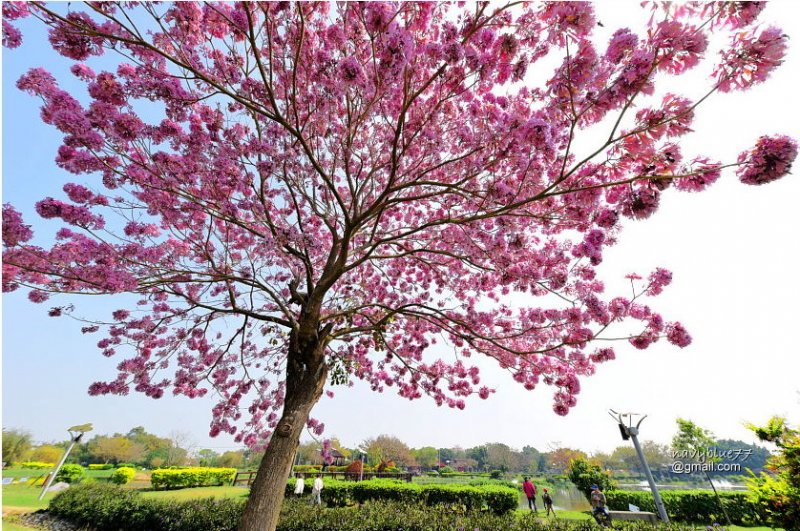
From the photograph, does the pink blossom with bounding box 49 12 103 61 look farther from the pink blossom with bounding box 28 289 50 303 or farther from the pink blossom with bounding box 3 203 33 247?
the pink blossom with bounding box 28 289 50 303

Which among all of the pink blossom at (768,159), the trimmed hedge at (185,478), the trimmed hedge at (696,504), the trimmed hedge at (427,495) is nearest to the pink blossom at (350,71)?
the pink blossom at (768,159)

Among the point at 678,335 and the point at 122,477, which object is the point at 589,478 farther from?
the point at 122,477

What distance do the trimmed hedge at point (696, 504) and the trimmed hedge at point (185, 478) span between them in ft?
77.4

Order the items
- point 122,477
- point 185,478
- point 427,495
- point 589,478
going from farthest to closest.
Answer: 1. point 122,477
2. point 185,478
3. point 589,478
4. point 427,495

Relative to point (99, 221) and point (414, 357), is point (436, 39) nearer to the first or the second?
point (99, 221)

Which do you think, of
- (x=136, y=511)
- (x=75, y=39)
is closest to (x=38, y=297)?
(x=75, y=39)

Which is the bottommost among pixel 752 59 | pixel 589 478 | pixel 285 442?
pixel 285 442

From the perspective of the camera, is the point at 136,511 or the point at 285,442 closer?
the point at 285,442

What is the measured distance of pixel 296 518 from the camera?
646 cm

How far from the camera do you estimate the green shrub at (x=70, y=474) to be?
21167mm

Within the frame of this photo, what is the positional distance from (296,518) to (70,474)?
26749mm

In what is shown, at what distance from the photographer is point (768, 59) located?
8.39 ft

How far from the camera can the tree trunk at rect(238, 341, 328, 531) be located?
428cm

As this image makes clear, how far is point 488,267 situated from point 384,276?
3189mm
